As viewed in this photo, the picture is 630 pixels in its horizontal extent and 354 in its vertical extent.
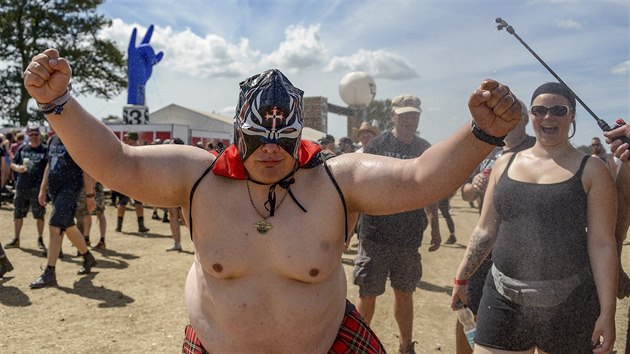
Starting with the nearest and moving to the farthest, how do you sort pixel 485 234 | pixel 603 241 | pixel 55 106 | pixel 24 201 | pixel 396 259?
1. pixel 55 106
2. pixel 603 241
3. pixel 485 234
4. pixel 396 259
5. pixel 24 201

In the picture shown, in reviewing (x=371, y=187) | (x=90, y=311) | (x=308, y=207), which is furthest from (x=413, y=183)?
(x=90, y=311)

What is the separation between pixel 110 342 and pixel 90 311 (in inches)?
38.1

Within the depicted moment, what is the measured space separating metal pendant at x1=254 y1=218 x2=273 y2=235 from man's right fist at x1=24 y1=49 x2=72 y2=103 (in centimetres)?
88

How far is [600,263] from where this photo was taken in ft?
8.44

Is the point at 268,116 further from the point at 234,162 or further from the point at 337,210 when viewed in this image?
the point at 337,210

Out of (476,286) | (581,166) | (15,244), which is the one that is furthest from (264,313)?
(15,244)

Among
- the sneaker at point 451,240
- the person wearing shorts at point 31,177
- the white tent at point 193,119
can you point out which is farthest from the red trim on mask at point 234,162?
the white tent at point 193,119

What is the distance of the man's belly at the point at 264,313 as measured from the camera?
2.12 meters

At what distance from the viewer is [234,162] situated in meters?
2.17

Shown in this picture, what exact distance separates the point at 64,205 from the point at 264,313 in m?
5.02

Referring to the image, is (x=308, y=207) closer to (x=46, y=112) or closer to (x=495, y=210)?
(x=46, y=112)

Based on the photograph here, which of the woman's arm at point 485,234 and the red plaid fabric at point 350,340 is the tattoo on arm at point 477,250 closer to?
the woman's arm at point 485,234

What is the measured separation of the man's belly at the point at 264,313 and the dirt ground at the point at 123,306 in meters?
2.54

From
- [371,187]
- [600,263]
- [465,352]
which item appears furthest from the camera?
[465,352]
